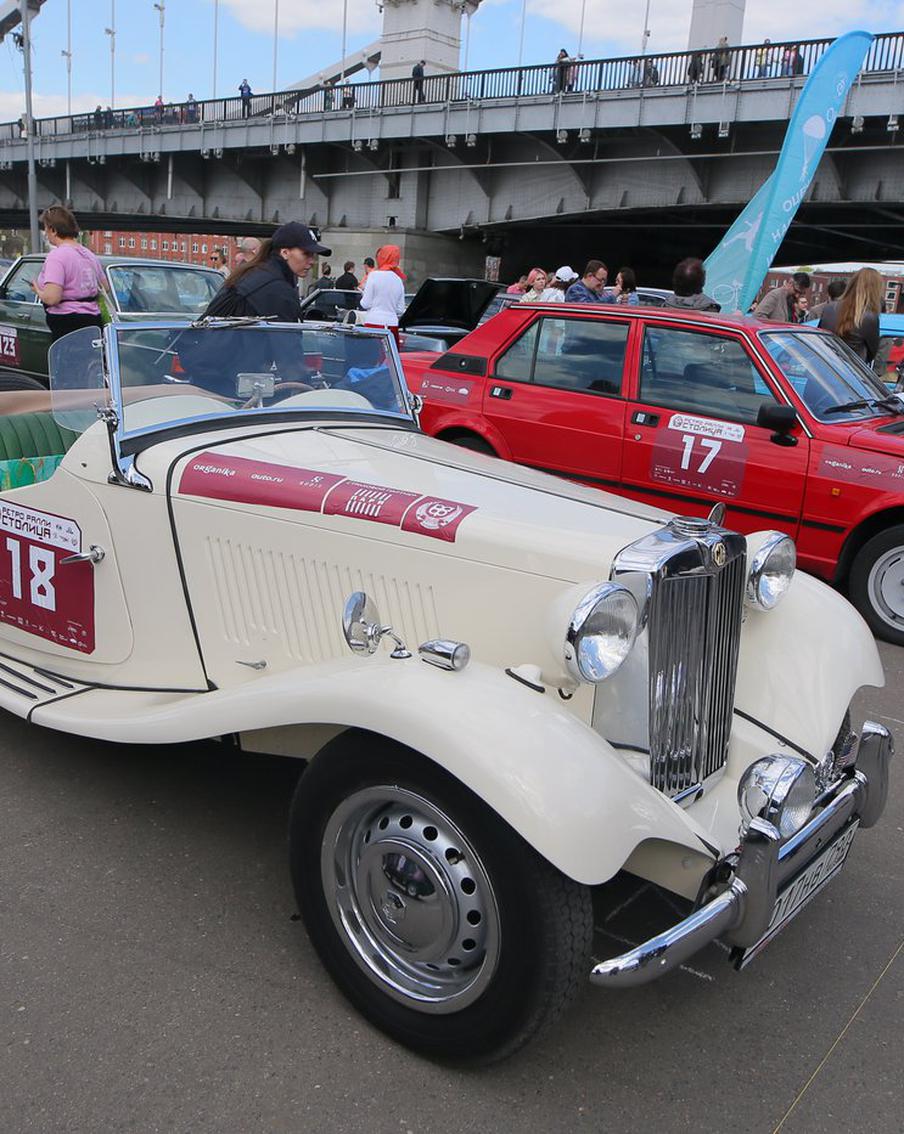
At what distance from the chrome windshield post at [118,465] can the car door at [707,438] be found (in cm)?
382

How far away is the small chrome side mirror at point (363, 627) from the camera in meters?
2.39

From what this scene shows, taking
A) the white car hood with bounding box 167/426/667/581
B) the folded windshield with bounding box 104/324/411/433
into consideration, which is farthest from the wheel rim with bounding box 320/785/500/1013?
the folded windshield with bounding box 104/324/411/433

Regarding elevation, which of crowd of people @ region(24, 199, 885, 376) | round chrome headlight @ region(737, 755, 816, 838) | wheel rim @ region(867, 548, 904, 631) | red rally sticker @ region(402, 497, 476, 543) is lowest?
wheel rim @ region(867, 548, 904, 631)

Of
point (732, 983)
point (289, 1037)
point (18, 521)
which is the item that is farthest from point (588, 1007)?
point (18, 521)

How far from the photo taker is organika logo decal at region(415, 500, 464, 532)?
102 inches

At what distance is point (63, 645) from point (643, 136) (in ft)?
74.7

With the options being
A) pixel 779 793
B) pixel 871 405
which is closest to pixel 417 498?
pixel 779 793

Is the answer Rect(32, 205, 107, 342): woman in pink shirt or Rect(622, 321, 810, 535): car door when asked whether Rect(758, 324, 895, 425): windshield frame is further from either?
Rect(32, 205, 107, 342): woman in pink shirt

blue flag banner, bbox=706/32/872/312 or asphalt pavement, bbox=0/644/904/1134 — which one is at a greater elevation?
blue flag banner, bbox=706/32/872/312

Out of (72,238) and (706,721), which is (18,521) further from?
(72,238)

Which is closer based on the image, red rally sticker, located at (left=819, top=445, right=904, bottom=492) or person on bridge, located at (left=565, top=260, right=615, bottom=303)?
red rally sticker, located at (left=819, top=445, right=904, bottom=492)

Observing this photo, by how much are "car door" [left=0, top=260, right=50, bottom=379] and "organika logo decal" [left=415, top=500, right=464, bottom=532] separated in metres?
8.22

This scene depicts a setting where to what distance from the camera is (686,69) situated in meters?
20.7

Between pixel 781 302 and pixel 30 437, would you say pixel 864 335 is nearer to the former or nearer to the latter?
pixel 781 302
